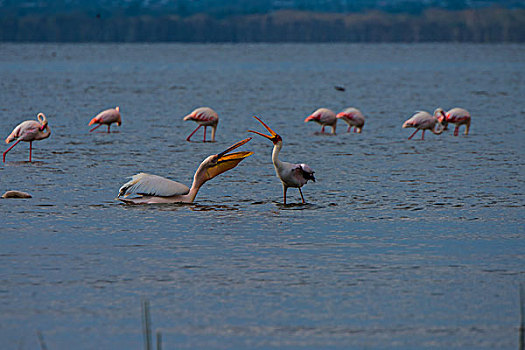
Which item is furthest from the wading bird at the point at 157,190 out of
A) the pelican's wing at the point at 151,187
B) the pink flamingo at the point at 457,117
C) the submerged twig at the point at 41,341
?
the pink flamingo at the point at 457,117

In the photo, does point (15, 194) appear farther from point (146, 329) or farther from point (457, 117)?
point (457, 117)

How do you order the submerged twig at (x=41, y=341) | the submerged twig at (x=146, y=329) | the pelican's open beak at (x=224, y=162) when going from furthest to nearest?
the pelican's open beak at (x=224, y=162) < the submerged twig at (x=41, y=341) < the submerged twig at (x=146, y=329)

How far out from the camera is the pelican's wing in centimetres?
1380

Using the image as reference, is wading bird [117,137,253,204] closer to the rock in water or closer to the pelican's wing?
the pelican's wing

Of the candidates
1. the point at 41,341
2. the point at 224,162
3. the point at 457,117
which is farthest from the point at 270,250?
the point at 457,117

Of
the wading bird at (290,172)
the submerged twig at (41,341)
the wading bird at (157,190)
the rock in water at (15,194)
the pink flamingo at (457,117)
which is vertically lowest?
the submerged twig at (41,341)

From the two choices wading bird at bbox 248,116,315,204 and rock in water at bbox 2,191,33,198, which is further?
wading bird at bbox 248,116,315,204

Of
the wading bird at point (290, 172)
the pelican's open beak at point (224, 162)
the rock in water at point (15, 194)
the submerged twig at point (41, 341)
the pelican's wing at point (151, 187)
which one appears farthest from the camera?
the pelican's open beak at point (224, 162)

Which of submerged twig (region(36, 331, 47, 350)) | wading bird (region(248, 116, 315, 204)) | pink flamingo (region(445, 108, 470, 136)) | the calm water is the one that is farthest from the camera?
pink flamingo (region(445, 108, 470, 136))

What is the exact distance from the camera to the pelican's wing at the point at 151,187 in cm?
1380

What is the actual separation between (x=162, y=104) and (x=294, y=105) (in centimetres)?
538

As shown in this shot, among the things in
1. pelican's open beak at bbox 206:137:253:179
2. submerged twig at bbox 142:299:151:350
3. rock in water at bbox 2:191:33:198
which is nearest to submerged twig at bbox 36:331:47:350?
submerged twig at bbox 142:299:151:350

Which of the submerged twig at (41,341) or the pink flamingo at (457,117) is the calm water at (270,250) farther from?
the pink flamingo at (457,117)

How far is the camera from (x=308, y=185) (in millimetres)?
16281
